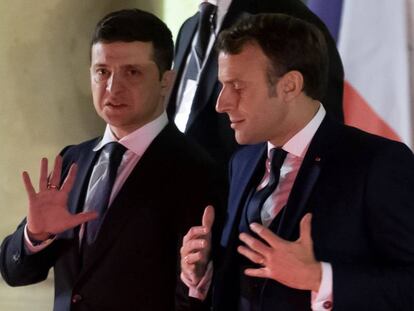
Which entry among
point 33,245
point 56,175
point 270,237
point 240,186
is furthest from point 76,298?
point 270,237

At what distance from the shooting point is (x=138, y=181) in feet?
5.68

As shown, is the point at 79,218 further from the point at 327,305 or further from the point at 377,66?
the point at 377,66

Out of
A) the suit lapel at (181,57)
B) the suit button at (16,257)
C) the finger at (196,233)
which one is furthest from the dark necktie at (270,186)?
the suit lapel at (181,57)

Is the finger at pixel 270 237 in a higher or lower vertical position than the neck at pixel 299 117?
lower

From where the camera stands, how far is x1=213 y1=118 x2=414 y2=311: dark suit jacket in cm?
141

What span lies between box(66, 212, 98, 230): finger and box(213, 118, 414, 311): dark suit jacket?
1.32 feet

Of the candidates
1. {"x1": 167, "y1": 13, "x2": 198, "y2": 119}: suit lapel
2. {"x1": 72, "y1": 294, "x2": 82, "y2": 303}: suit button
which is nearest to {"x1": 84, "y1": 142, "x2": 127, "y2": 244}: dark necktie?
{"x1": 72, "y1": 294, "x2": 82, "y2": 303}: suit button

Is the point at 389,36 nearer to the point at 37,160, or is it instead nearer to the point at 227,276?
the point at 227,276

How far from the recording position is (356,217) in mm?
1445

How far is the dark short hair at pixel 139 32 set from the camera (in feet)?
5.87

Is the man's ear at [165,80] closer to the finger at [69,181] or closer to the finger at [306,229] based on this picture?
the finger at [69,181]

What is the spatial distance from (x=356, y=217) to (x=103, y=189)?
0.59 metres

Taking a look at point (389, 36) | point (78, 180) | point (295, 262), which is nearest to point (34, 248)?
point (78, 180)

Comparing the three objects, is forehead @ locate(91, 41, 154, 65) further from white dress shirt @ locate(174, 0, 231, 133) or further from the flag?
the flag
